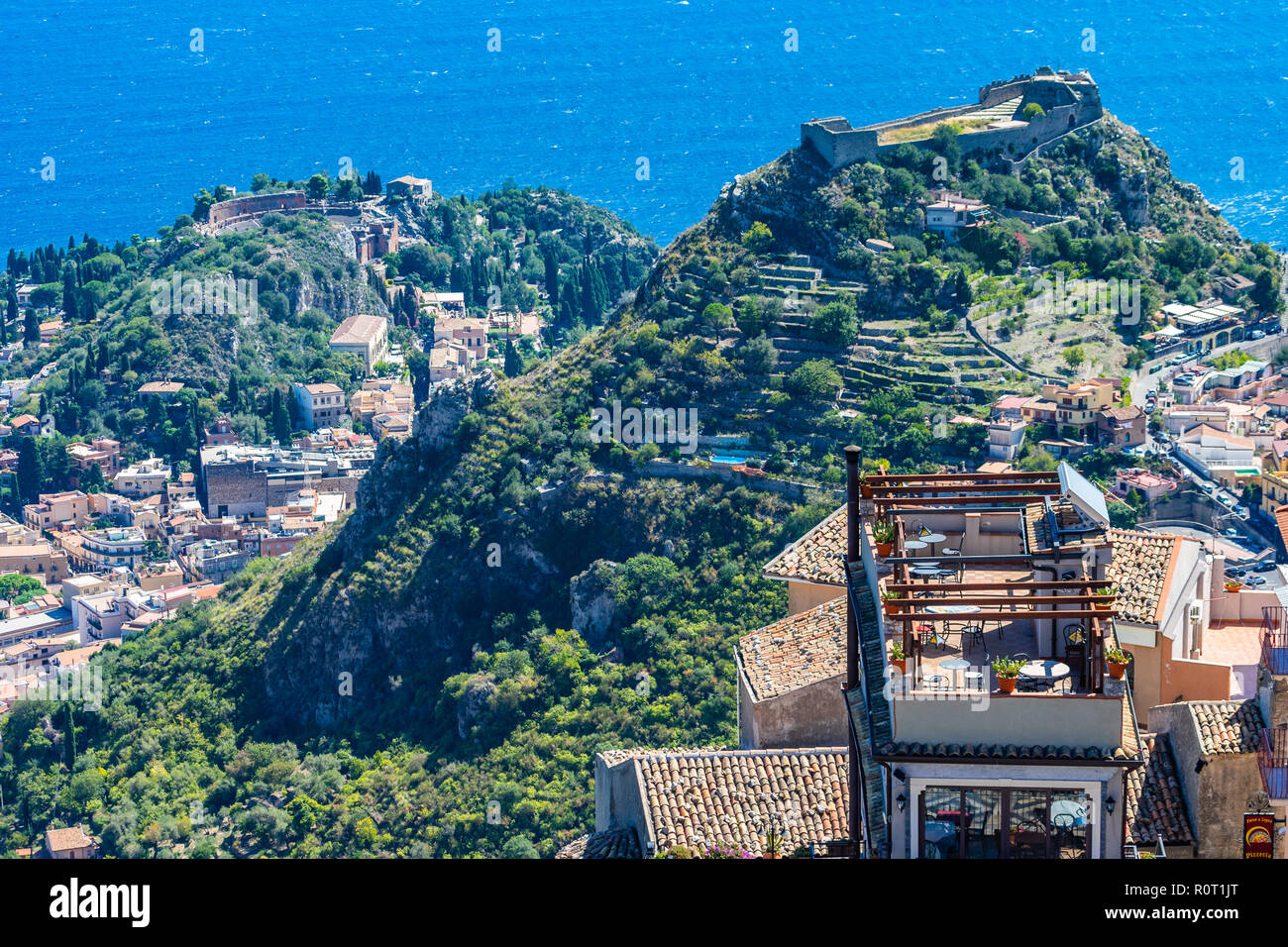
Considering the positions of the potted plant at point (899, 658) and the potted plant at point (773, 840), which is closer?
the potted plant at point (899, 658)

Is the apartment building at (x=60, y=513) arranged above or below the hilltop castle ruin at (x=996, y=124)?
below

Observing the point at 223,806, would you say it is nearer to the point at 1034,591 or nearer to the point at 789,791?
the point at 789,791

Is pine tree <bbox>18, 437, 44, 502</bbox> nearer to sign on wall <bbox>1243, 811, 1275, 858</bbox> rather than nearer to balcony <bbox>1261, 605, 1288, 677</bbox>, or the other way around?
balcony <bbox>1261, 605, 1288, 677</bbox>

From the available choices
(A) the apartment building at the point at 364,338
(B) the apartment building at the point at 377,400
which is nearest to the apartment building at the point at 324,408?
(B) the apartment building at the point at 377,400

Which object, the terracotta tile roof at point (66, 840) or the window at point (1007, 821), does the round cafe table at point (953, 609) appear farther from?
the terracotta tile roof at point (66, 840)

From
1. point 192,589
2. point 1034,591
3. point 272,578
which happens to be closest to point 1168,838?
point 1034,591

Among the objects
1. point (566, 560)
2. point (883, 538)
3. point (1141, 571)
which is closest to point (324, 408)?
point (566, 560)

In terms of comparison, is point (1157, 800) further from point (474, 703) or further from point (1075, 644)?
point (474, 703)
